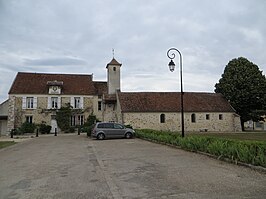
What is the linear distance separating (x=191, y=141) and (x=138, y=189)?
744 centimetres

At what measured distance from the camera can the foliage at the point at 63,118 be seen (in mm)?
35875

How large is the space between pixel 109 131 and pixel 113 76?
16.8 m

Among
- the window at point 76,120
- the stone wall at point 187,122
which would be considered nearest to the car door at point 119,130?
the stone wall at point 187,122

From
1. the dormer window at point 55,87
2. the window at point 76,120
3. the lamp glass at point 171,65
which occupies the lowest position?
the window at point 76,120

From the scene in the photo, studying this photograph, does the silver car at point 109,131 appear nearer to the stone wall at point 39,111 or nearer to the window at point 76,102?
the stone wall at point 39,111

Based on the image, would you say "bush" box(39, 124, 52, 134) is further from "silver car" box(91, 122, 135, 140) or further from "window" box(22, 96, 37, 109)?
"silver car" box(91, 122, 135, 140)

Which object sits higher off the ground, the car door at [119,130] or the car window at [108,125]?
the car window at [108,125]

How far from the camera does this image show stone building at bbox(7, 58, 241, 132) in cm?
3425

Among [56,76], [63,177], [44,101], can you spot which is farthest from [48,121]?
[63,177]

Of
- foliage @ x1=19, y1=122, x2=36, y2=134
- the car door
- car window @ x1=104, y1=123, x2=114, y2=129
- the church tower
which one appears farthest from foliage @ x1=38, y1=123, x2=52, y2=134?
the car door

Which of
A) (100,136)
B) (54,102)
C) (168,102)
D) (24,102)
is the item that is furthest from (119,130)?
(24,102)

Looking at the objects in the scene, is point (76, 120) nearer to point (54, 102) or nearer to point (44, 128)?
point (54, 102)

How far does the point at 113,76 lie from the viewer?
3875cm

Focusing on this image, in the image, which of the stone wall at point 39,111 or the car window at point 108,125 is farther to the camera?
the stone wall at point 39,111
